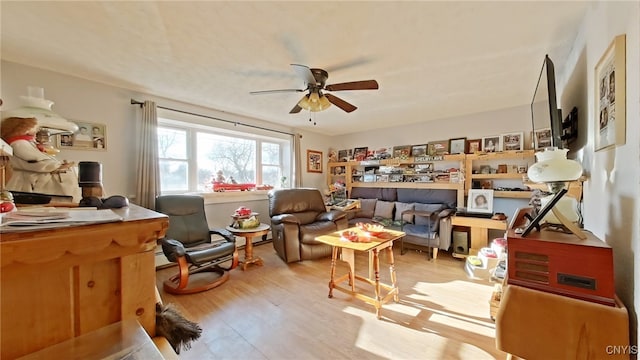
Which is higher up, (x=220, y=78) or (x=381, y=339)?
(x=220, y=78)

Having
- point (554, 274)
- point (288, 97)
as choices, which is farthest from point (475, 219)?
point (288, 97)

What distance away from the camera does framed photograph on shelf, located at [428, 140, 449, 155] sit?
4.08 m

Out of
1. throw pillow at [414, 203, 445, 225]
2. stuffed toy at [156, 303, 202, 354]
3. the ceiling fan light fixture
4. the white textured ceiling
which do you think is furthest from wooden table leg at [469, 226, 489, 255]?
stuffed toy at [156, 303, 202, 354]

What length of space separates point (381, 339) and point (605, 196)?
1.57 meters

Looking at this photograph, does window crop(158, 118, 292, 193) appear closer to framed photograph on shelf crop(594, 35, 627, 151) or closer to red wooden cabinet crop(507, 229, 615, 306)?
red wooden cabinet crop(507, 229, 615, 306)

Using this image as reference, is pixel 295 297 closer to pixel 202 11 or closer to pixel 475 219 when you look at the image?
pixel 202 11

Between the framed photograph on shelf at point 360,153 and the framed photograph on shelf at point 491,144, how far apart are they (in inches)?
81.6

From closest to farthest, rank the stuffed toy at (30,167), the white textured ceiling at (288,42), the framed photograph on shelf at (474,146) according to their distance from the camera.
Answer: the stuffed toy at (30,167), the white textured ceiling at (288,42), the framed photograph on shelf at (474,146)

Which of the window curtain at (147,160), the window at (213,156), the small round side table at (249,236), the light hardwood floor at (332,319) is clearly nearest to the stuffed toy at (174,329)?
the light hardwood floor at (332,319)

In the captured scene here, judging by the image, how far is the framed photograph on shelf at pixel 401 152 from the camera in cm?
448

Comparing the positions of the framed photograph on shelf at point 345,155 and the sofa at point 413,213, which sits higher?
the framed photograph on shelf at point 345,155

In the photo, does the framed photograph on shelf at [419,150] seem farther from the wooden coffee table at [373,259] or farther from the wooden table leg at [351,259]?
the wooden table leg at [351,259]

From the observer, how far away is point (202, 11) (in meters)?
1.53

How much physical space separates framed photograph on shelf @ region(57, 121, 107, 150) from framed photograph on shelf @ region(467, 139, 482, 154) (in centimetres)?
494
